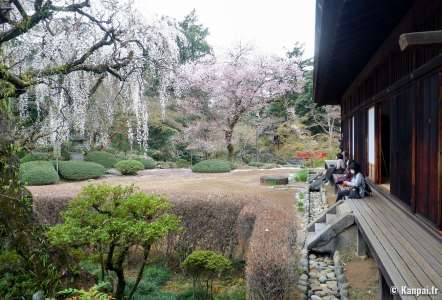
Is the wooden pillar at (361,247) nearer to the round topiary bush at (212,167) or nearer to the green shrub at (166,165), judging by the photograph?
the round topiary bush at (212,167)

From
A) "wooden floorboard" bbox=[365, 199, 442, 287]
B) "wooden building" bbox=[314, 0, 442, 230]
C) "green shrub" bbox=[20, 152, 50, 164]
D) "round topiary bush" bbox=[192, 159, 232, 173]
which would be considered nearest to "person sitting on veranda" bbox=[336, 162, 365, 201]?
"wooden building" bbox=[314, 0, 442, 230]

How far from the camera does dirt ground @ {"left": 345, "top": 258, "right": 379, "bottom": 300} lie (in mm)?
4105

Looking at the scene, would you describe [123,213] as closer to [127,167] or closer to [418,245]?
[418,245]

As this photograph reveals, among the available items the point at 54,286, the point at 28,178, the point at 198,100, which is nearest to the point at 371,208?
the point at 54,286

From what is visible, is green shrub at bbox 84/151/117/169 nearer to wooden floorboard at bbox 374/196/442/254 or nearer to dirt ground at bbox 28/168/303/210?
dirt ground at bbox 28/168/303/210

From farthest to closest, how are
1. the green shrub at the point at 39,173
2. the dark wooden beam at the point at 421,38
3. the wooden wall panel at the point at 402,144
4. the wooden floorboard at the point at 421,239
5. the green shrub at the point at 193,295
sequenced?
the green shrub at the point at 39,173 < the wooden wall panel at the point at 402,144 < the green shrub at the point at 193,295 < the wooden floorboard at the point at 421,239 < the dark wooden beam at the point at 421,38

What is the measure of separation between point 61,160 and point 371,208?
14231 millimetres

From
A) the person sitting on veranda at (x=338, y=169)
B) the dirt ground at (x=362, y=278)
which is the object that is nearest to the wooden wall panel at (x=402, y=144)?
the dirt ground at (x=362, y=278)

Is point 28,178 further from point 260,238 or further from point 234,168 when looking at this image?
point 260,238

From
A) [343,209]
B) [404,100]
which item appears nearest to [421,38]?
[404,100]

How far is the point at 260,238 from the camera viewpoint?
3770 mm

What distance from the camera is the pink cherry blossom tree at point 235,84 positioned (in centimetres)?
1973

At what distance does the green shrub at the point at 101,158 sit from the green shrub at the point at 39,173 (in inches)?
114

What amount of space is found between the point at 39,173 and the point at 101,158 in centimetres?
409
